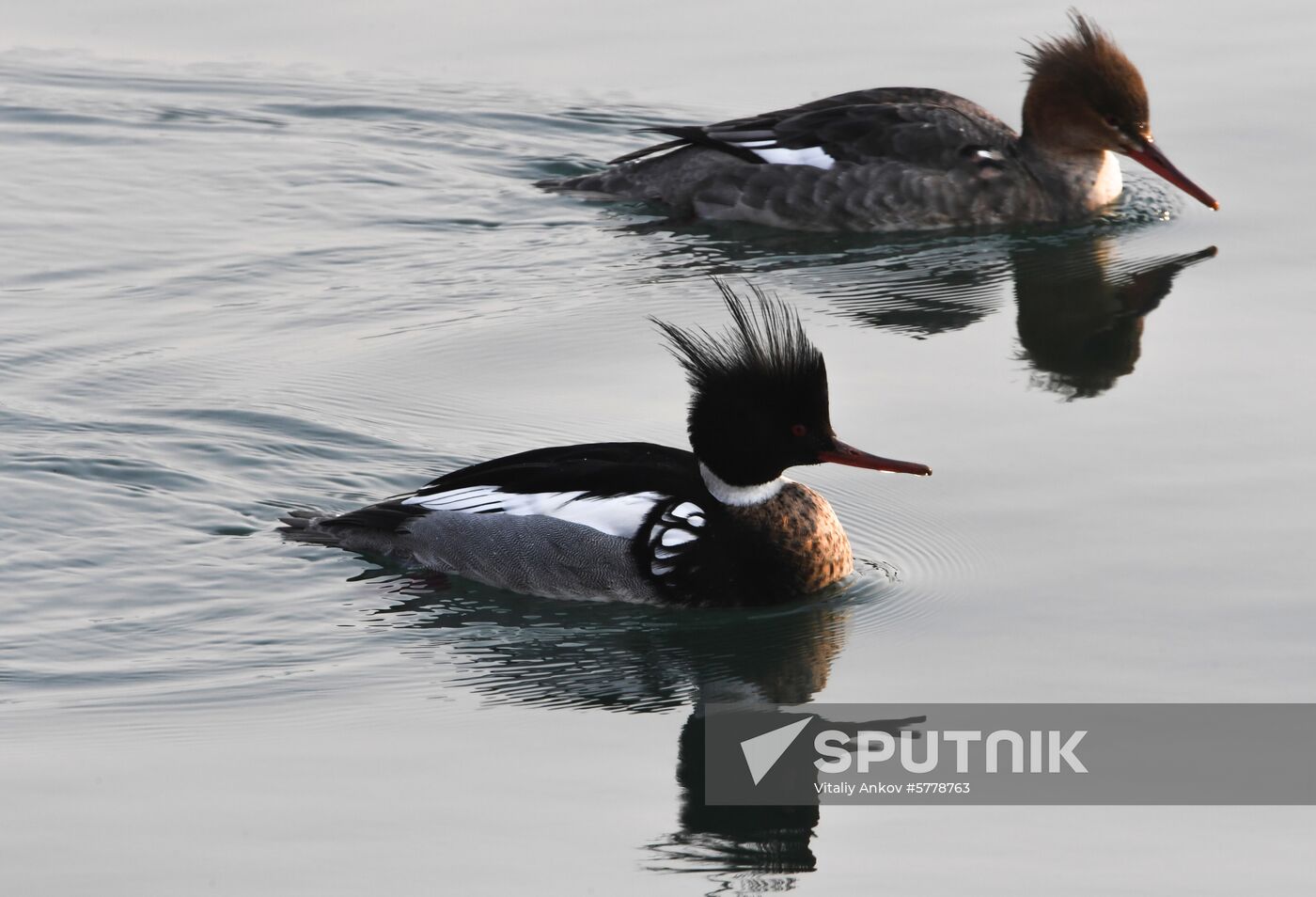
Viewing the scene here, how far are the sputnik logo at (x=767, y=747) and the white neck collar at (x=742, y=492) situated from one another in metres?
1.44

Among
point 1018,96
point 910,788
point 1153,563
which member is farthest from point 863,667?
point 1018,96

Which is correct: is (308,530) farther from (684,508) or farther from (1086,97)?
(1086,97)

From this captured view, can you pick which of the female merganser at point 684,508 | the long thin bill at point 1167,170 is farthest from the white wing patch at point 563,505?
the long thin bill at point 1167,170

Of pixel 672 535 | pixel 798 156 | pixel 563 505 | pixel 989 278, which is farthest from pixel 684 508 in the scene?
pixel 798 156

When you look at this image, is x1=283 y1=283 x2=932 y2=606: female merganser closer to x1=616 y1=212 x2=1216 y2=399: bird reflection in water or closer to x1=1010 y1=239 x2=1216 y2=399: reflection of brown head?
x1=1010 y1=239 x2=1216 y2=399: reflection of brown head

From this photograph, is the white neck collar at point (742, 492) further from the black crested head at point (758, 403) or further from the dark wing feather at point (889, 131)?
the dark wing feather at point (889, 131)

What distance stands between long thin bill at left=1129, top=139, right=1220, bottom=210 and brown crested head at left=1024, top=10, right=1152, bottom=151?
11 centimetres

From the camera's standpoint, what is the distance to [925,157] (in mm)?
14805

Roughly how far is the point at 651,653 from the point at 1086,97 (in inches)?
295

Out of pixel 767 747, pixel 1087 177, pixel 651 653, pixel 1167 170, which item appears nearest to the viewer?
pixel 767 747

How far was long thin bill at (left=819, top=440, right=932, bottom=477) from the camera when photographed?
9227 millimetres

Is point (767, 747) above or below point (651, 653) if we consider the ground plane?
below

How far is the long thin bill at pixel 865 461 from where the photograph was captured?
9227mm

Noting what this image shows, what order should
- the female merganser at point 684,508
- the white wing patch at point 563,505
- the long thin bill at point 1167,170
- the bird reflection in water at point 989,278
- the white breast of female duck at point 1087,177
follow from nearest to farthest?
the female merganser at point 684,508, the white wing patch at point 563,505, the bird reflection in water at point 989,278, the long thin bill at point 1167,170, the white breast of female duck at point 1087,177
